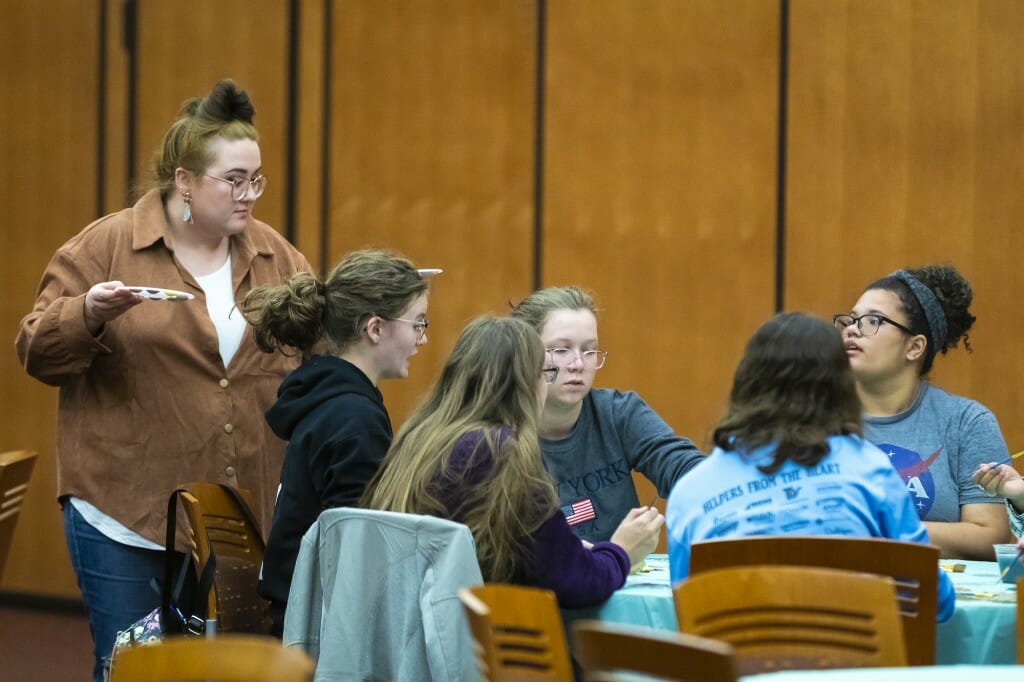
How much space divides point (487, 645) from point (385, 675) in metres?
0.69

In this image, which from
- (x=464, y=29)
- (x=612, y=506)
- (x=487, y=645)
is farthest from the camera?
(x=464, y=29)

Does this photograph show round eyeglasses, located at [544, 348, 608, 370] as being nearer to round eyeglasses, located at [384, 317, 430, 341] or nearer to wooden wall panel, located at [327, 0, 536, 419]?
round eyeglasses, located at [384, 317, 430, 341]

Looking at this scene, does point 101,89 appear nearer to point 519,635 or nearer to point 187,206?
point 187,206

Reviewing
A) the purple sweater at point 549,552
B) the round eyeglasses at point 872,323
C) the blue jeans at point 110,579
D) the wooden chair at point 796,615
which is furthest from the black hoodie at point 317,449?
the round eyeglasses at point 872,323

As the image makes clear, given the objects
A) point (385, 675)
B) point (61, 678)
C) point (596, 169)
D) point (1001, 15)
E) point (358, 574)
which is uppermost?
point (1001, 15)

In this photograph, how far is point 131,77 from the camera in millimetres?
5922

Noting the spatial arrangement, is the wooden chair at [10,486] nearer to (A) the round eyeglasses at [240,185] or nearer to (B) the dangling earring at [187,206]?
(B) the dangling earring at [187,206]

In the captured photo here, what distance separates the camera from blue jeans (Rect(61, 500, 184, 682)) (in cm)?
334

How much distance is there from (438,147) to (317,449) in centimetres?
268

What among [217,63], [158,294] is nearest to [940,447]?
[158,294]

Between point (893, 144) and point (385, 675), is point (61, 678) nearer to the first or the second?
point (385, 675)

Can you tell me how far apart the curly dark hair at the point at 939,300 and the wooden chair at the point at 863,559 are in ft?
4.13

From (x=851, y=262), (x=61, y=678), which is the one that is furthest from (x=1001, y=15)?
(x=61, y=678)

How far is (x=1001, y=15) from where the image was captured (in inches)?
179
